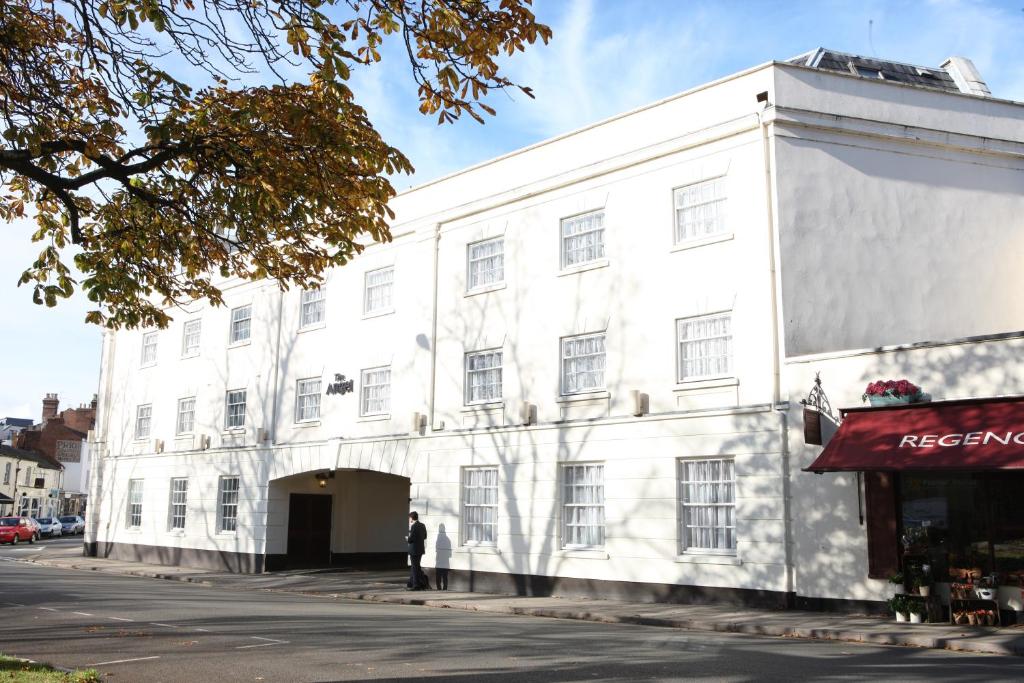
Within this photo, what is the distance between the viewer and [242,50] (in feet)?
31.1

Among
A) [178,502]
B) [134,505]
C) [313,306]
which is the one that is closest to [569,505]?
[313,306]

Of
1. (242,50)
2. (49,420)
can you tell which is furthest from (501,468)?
(49,420)

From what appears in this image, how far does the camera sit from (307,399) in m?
28.0

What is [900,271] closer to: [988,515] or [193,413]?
[988,515]

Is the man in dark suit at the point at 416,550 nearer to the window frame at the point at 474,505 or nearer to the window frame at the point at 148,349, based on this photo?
the window frame at the point at 474,505

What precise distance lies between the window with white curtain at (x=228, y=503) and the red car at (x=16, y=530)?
26108 millimetres

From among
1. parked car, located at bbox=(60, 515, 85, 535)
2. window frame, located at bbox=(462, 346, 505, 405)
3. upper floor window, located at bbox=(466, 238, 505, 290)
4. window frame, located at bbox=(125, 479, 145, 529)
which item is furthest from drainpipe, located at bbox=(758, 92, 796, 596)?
parked car, located at bbox=(60, 515, 85, 535)

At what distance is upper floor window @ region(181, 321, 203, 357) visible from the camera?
3303 cm

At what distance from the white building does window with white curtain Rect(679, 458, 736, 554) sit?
5cm

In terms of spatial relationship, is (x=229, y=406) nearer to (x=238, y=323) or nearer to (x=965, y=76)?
(x=238, y=323)

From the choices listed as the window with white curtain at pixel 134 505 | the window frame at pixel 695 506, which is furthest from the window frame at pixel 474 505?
the window with white curtain at pixel 134 505

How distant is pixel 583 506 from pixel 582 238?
6.03 m

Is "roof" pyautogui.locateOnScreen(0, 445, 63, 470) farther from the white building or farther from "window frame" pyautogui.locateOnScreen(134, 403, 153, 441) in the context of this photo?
the white building

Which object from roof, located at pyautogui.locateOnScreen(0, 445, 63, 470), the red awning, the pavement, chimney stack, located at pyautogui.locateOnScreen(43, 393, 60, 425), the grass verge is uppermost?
chimney stack, located at pyautogui.locateOnScreen(43, 393, 60, 425)
